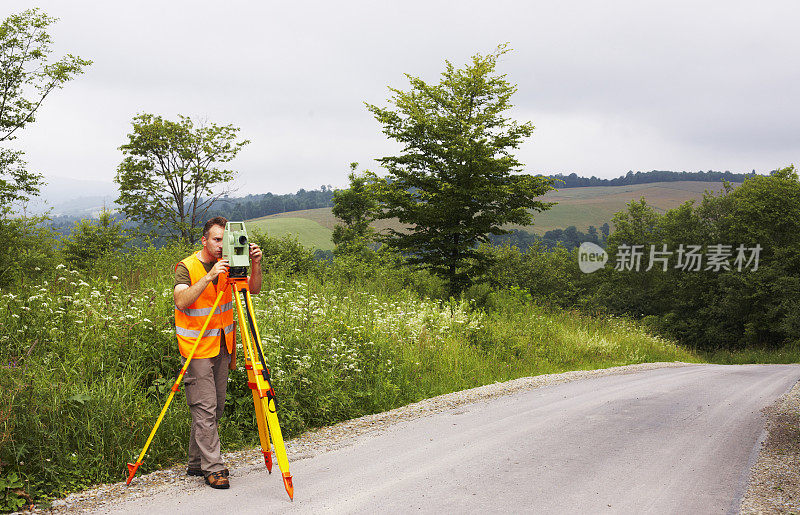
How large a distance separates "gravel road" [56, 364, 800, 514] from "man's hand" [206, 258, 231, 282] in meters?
1.88

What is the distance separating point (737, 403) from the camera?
29.9 ft

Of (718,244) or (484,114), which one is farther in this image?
(718,244)

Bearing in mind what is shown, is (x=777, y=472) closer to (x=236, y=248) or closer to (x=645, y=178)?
(x=236, y=248)

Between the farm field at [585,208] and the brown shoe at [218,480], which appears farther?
the farm field at [585,208]

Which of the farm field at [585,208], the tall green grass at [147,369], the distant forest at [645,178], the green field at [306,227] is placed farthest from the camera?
the distant forest at [645,178]

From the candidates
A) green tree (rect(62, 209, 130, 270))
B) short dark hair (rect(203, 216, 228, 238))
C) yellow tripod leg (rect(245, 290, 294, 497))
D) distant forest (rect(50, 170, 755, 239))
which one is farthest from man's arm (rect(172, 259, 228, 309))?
distant forest (rect(50, 170, 755, 239))

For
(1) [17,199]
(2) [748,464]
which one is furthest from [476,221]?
(1) [17,199]

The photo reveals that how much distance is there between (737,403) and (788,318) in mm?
Result: 39318

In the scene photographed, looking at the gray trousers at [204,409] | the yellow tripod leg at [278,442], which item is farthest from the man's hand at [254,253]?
the gray trousers at [204,409]

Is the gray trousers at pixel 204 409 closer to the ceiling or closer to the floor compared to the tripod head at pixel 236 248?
closer to the floor

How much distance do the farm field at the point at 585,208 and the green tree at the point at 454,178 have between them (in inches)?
2495

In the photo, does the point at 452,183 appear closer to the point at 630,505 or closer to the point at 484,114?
the point at 484,114

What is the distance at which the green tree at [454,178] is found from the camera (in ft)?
57.5

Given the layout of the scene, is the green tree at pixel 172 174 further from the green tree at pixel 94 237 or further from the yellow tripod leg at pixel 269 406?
the yellow tripod leg at pixel 269 406
